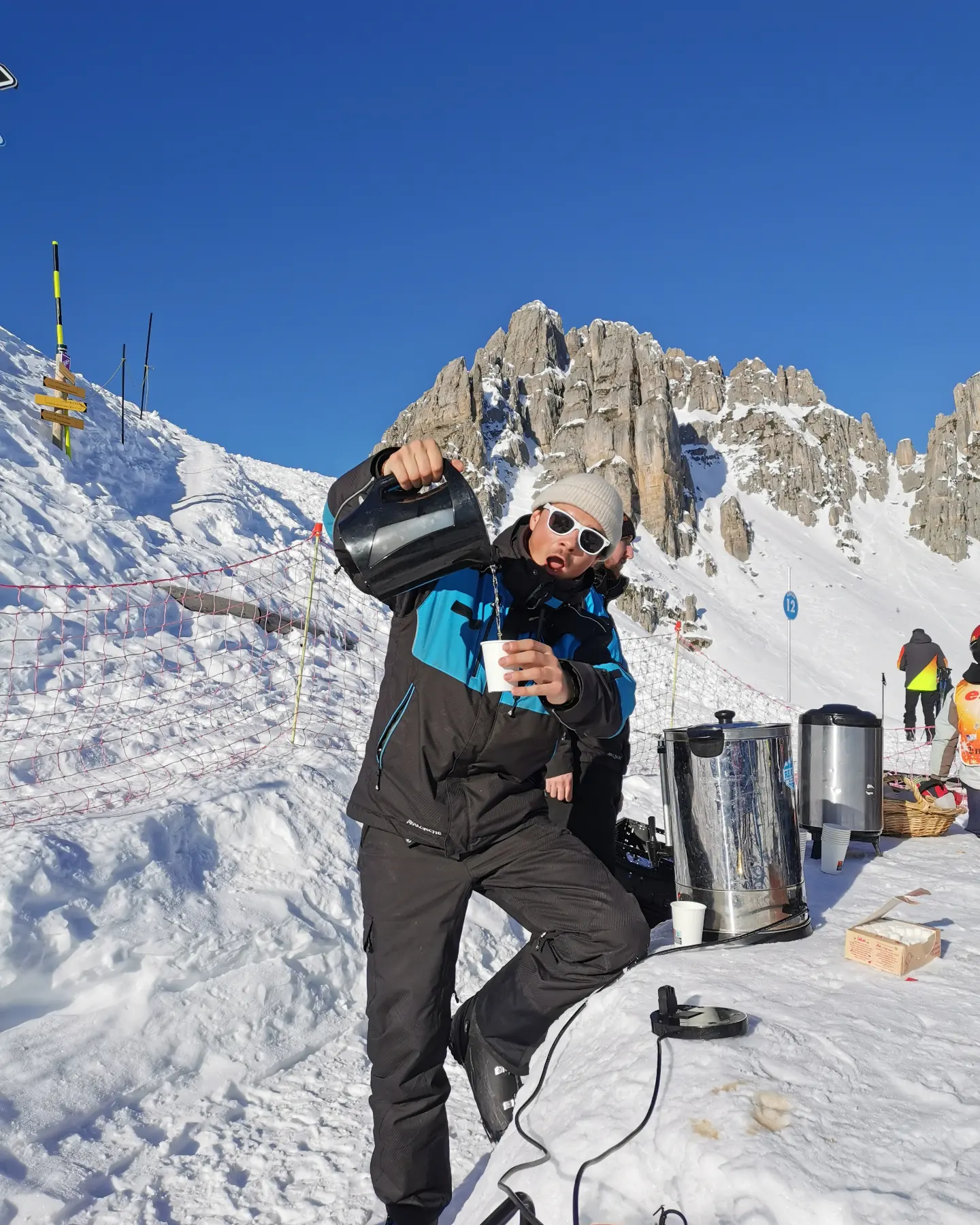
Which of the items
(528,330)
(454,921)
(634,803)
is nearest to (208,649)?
(634,803)

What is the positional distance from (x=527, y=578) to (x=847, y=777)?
261cm

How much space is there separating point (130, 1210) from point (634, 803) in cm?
519

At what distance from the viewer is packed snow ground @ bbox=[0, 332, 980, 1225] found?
1.49 meters

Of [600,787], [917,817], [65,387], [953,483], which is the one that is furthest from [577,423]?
[600,787]

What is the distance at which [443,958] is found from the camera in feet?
7.43

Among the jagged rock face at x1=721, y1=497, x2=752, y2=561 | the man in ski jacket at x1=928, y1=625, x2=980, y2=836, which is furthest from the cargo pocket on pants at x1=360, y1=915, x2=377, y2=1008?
the jagged rock face at x1=721, y1=497, x2=752, y2=561

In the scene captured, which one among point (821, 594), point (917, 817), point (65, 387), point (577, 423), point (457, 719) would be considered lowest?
point (917, 817)

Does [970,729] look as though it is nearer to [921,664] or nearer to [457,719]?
[457,719]

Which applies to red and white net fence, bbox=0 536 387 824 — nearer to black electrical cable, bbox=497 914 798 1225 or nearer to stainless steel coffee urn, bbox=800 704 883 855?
black electrical cable, bbox=497 914 798 1225

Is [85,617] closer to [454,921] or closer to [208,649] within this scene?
[208,649]

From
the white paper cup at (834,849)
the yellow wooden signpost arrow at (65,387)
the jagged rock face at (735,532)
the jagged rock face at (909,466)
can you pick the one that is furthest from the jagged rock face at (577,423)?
the white paper cup at (834,849)

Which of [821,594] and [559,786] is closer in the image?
[559,786]

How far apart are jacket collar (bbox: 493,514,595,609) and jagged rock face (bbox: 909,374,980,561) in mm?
73474

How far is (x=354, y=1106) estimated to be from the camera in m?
3.17
